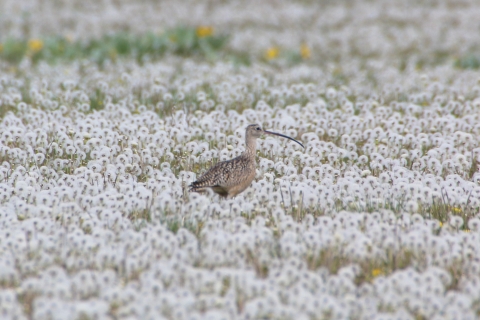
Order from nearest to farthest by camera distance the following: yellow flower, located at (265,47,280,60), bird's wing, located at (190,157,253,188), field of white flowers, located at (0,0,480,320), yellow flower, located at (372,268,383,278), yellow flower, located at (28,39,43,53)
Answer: field of white flowers, located at (0,0,480,320) → yellow flower, located at (372,268,383,278) → bird's wing, located at (190,157,253,188) → yellow flower, located at (28,39,43,53) → yellow flower, located at (265,47,280,60)

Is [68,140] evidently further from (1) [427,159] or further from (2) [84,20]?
(2) [84,20]

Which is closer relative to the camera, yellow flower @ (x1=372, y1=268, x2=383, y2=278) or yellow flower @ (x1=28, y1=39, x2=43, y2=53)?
yellow flower @ (x1=372, y1=268, x2=383, y2=278)

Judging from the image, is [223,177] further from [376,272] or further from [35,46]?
[35,46]

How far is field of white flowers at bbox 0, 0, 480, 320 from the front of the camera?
5.77 metres

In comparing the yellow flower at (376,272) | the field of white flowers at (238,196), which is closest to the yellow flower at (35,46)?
the field of white flowers at (238,196)

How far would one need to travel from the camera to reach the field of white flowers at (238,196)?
5.77m

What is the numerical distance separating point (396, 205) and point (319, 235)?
68.2 inches

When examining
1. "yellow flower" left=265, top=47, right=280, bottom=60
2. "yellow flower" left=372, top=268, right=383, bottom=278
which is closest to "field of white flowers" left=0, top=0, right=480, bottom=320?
"yellow flower" left=372, top=268, right=383, bottom=278

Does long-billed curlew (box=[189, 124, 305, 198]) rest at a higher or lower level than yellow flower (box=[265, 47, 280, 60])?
lower

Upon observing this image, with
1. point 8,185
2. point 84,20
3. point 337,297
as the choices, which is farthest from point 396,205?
point 84,20

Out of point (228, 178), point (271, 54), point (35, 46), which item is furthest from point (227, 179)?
point (35, 46)

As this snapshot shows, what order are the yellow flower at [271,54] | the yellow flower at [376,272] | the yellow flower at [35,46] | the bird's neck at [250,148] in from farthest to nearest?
the yellow flower at [271,54] → the yellow flower at [35,46] → the bird's neck at [250,148] → the yellow flower at [376,272]

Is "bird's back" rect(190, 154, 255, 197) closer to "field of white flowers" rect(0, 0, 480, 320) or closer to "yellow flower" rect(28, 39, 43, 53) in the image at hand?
"field of white flowers" rect(0, 0, 480, 320)

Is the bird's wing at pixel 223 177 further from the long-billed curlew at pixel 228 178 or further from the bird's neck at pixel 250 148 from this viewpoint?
the bird's neck at pixel 250 148
